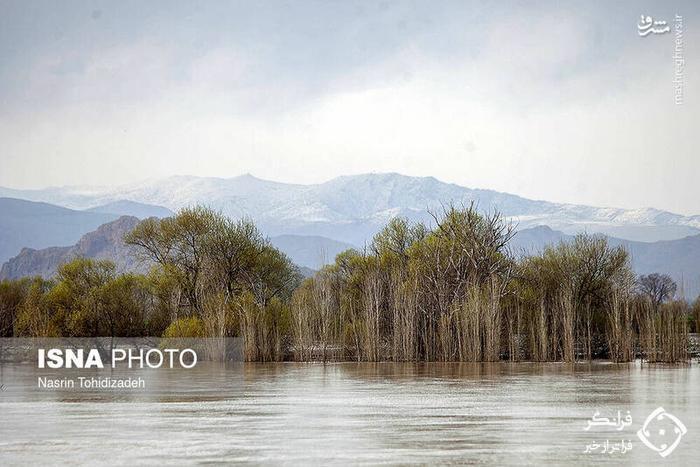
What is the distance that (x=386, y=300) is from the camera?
35.3 m

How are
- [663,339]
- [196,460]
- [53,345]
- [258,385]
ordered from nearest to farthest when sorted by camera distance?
[196,460]
[258,385]
[663,339]
[53,345]

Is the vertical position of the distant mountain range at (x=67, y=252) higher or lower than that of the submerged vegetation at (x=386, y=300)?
higher

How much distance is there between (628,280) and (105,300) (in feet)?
70.6

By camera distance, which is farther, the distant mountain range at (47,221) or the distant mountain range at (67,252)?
the distant mountain range at (47,221)

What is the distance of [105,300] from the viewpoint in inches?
1511

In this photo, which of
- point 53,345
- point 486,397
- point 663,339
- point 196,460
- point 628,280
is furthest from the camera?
point 53,345

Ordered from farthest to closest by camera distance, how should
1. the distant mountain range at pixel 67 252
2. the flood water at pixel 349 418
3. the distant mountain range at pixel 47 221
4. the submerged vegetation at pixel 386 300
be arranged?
the distant mountain range at pixel 47 221
the distant mountain range at pixel 67 252
the submerged vegetation at pixel 386 300
the flood water at pixel 349 418

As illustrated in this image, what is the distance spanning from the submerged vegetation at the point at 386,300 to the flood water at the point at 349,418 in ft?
19.5

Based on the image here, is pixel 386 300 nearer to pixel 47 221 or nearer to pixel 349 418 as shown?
pixel 349 418

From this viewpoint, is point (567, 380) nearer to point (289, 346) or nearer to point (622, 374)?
point (622, 374)

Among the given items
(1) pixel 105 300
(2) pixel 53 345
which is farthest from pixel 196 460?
(1) pixel 105 300

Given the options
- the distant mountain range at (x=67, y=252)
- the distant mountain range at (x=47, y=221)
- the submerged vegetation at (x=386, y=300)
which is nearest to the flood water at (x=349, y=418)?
the submerged vegetation at (x=386, y=300)

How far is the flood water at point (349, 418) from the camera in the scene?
1112 centimetres

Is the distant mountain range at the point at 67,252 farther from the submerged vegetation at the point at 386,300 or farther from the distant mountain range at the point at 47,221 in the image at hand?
the submerged vegetation at the point at 386,300
